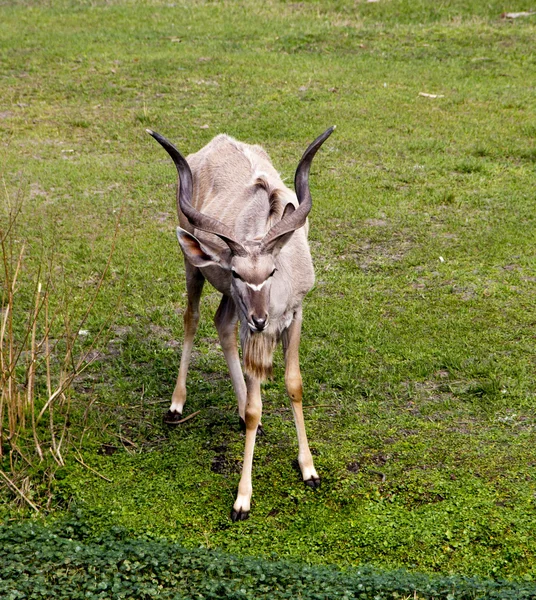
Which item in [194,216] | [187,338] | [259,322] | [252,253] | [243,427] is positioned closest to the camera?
[259,322]

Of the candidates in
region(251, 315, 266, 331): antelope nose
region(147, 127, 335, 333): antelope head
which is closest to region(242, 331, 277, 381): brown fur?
region(147, 127, 335, 333): antelope head

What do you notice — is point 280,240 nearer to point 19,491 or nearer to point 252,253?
point 252,253

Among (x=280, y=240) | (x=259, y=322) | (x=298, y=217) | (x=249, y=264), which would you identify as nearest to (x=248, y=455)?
(x=259, y=322)

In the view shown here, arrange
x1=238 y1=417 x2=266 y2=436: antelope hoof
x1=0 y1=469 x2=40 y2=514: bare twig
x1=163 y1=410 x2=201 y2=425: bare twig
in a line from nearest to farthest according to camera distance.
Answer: x1=0 y1=469 x2=40 y2=514: bare twig, x1=238 y1=417 x2=266 y2=436: antelope hoof, x1=163 y1=410 x2=201 y2=425: bare twig

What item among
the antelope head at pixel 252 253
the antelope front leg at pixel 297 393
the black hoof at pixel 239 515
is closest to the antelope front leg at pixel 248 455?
the black hoof at pixel 239 515

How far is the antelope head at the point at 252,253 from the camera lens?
5242 millimetres

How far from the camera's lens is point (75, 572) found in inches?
193

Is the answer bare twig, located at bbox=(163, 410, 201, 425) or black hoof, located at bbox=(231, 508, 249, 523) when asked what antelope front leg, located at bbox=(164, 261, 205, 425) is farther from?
black hoof, located at bbox=(231, 508, 249, 523)

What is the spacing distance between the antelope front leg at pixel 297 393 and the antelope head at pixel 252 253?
498mm

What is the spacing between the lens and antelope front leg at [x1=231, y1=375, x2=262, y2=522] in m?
5.57

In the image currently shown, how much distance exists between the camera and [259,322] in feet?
17.0

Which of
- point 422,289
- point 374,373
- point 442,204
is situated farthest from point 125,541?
point 442,204

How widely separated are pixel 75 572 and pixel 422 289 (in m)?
4.61

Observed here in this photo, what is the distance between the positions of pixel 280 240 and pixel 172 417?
1956 millimetres
